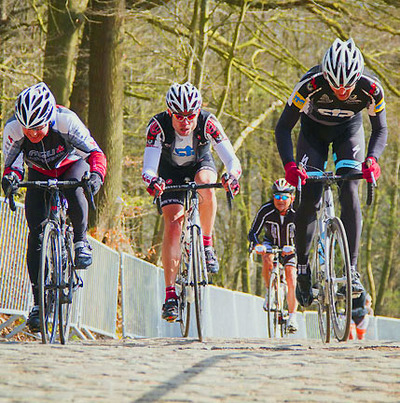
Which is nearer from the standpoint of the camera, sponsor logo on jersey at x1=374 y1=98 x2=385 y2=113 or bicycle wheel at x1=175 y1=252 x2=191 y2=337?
sponsor logo on jersey at x1=374 y1=98 x2=385 y2=113

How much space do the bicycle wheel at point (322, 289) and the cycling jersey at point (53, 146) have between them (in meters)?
1.98

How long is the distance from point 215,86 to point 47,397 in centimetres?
1808

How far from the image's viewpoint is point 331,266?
7242 mm

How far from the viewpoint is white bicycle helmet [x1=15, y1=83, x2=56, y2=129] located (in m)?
7.05

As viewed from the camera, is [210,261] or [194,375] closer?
[194,375]

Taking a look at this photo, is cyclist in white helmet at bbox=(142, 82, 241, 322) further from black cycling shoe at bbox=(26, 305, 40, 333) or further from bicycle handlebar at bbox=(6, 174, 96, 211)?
black cycling shoe at bbox=(26, 305, 40, 333)

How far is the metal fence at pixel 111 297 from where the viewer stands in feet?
30.6

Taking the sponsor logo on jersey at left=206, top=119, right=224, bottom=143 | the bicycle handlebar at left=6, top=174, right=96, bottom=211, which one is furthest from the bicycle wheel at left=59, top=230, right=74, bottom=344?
the sponsor logo on jersey at left=206, top=119, right=224, bottom=143

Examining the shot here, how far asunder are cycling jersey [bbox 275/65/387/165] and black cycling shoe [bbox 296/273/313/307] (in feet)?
3.68

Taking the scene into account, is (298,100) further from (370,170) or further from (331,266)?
(331,266)

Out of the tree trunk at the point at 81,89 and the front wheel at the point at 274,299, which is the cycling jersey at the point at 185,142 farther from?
the tree trunk at the point at 81,89

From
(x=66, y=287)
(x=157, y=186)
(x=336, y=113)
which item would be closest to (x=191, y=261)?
(x=157, y=186)

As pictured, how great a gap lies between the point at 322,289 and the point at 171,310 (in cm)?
161

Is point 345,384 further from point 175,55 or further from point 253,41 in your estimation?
point 253,41
